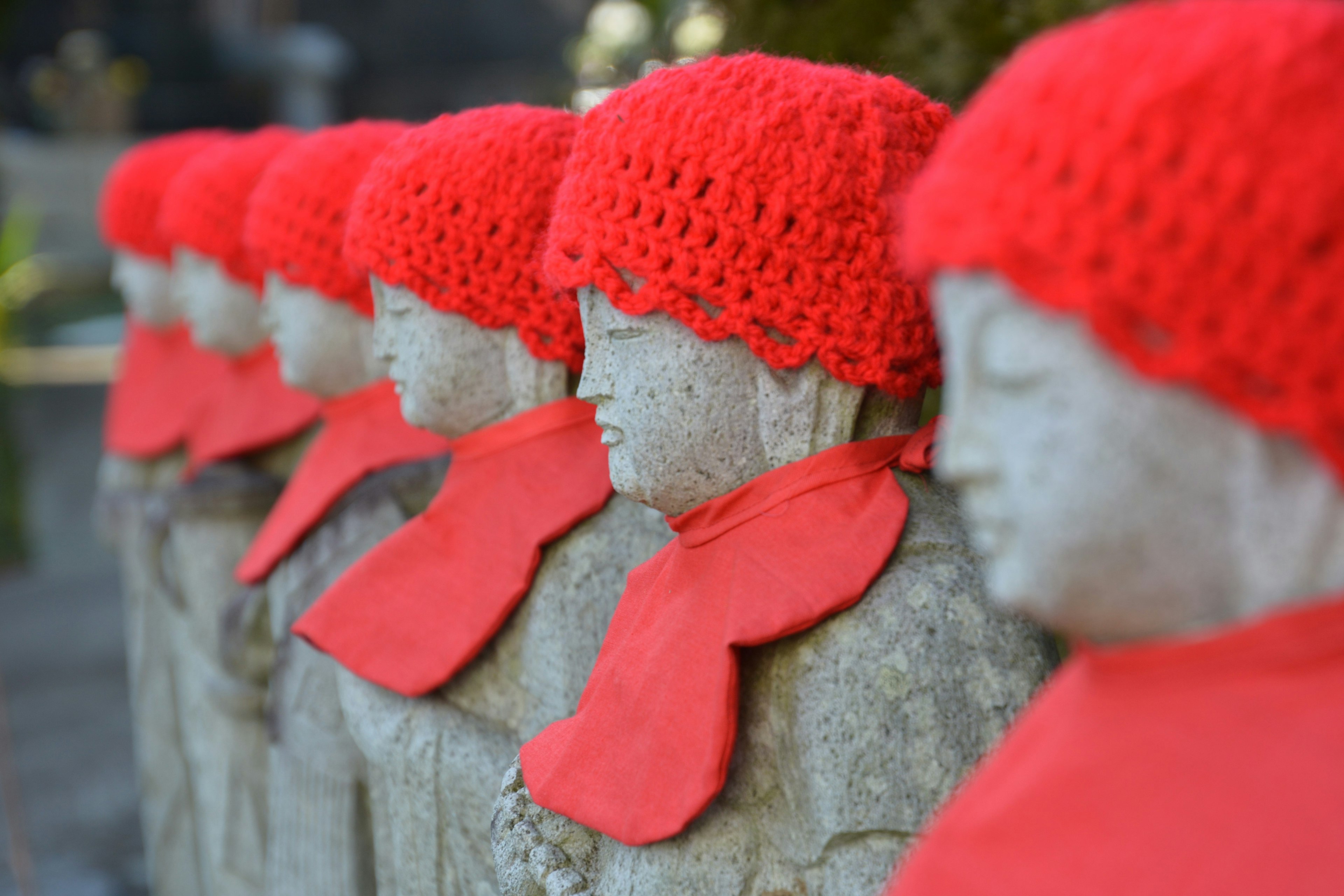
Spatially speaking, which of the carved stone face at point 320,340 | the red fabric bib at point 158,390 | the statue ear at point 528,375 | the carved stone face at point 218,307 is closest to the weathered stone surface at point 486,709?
the statue ear at point 528,375

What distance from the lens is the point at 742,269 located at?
1.54 metres

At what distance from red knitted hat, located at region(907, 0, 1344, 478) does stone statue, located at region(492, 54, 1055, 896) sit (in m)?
0.52

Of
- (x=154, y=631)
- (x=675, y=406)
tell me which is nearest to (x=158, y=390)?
(x=154, y=631)

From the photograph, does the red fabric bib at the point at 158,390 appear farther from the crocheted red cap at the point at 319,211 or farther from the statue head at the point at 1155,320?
the statue head at the point at 1155,320

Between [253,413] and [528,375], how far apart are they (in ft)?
5.20

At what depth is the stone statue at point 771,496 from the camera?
1.48 meters

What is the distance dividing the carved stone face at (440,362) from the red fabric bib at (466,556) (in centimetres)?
6

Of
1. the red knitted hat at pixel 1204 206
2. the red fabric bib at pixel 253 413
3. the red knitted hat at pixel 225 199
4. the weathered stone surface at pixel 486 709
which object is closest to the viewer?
the red knitted hat at pixel 1204 206

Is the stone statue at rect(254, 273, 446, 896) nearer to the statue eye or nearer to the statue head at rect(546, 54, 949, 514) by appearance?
the statue head at rect(546, 54, 949, 514)

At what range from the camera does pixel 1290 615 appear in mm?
1000

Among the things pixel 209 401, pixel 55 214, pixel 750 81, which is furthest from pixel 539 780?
pixel 55 214

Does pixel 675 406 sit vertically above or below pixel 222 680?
above

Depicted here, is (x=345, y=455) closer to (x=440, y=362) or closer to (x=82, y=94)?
(x=440, y=362)

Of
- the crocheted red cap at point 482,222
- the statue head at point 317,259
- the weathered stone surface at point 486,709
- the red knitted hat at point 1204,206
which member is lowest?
the weathered stone surface at point 486,709
